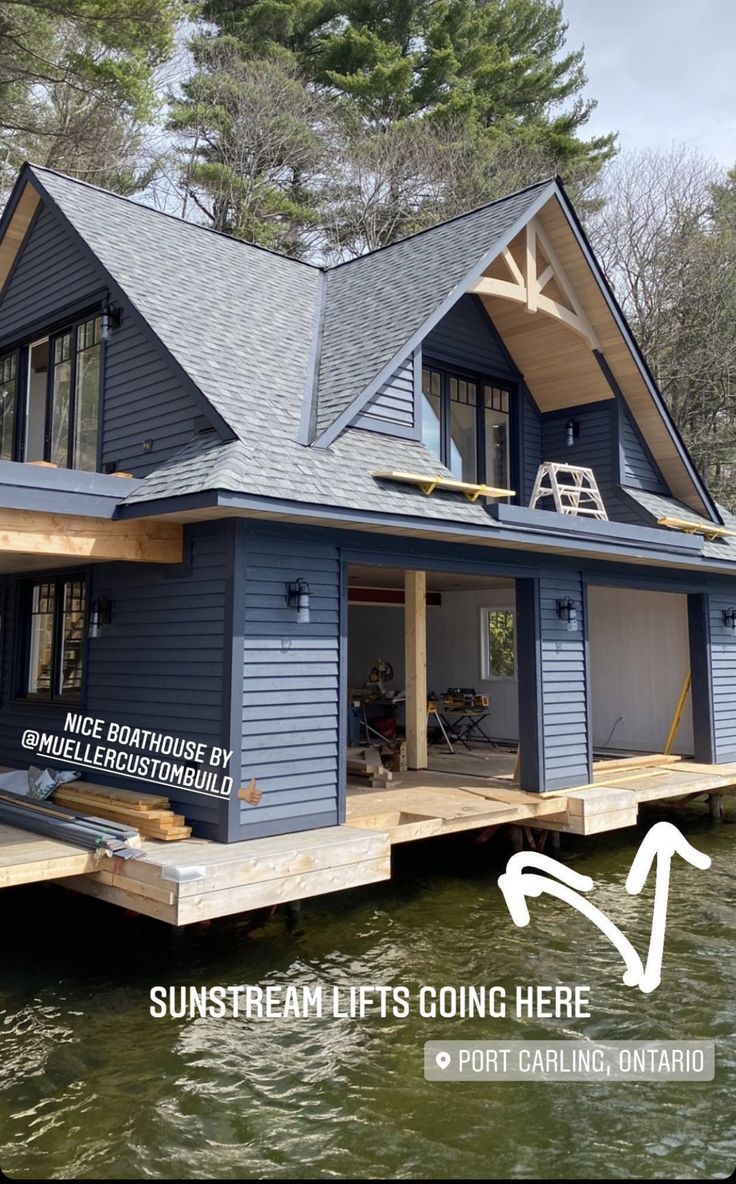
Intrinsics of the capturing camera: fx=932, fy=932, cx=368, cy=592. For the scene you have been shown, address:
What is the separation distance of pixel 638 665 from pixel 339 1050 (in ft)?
30.5

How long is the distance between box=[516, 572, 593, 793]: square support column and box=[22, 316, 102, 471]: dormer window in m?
4.77

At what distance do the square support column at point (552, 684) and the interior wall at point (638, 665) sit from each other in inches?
110

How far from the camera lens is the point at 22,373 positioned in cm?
1089

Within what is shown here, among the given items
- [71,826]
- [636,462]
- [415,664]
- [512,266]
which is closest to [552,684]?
[415,664]

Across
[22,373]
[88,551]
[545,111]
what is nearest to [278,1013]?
[88,551]

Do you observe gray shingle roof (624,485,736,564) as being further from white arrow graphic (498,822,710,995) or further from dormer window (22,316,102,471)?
dormer window (22,316,102,471)

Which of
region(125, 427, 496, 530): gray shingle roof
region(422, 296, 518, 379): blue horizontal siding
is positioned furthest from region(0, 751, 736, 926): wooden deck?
region(422, 296, 518, 379): blue horizontal siding

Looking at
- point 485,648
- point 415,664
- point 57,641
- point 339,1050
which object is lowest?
point 339,1050

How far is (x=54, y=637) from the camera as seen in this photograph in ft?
30.8

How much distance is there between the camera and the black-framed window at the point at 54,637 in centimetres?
913

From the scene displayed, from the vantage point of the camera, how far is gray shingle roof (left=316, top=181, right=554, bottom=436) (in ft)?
29.3

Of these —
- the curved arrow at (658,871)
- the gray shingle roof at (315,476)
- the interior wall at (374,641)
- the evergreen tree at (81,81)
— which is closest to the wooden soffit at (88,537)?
the gray shingle roof at (315,476)

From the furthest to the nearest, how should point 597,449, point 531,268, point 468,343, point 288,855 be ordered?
point 597,449, point 468,343, point 531,268, point 288,855

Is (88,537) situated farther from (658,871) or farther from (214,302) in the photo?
(658,871)
